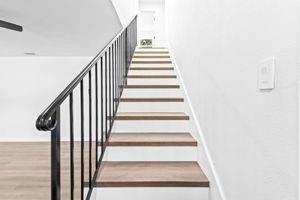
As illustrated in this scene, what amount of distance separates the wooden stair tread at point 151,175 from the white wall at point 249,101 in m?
0.13

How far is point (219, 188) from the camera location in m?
1.73

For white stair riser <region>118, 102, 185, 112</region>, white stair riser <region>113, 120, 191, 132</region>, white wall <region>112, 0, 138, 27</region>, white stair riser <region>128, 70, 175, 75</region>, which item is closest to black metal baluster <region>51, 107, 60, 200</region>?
white stair riser <region>113, 120, 191, 132</region>

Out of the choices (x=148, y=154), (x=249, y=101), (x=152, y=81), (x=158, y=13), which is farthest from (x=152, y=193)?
(x=158, y=13)

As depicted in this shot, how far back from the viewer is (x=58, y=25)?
3730 mm

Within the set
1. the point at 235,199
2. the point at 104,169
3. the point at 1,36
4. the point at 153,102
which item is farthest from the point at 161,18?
the point at 235,199

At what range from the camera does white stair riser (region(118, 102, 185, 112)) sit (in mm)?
3197

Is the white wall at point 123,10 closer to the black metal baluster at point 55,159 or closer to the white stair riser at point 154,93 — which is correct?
the white stair riser at point 154,93

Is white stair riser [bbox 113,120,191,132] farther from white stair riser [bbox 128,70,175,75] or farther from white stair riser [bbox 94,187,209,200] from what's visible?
white stair riser [bbox 128,70,175,75]

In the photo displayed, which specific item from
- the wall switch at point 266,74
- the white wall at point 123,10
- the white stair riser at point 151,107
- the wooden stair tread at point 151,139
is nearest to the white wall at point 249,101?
the wall switch at point 266,74

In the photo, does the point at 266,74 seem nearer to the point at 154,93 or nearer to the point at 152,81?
the point at 154,93

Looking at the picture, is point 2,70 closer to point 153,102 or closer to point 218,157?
point 153,102

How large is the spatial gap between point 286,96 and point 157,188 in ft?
4.07

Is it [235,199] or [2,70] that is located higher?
[2,70]

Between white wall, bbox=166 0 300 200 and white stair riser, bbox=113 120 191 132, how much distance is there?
62 centimetres
